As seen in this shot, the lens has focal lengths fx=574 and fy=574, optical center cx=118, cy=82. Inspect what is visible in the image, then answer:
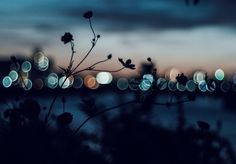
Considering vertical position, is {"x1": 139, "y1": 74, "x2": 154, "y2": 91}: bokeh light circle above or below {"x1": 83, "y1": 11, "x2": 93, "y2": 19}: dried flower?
below

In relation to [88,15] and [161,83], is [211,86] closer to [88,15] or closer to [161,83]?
[161,83]

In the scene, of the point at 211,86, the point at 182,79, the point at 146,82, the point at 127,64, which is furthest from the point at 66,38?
the point at 211,86

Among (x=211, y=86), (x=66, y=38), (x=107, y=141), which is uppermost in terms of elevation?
(x=66, y=38)

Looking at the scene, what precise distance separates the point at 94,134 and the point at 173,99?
0.58 metres

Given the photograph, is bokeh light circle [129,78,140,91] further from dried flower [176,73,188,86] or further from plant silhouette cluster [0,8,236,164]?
dried flower [176,73,188,86]

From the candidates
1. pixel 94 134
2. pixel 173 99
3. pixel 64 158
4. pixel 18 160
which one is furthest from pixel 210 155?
pixel 18 160

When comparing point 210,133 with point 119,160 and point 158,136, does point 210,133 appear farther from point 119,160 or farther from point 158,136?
point 119,160

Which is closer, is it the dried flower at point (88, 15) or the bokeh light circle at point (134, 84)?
the dried flower at point (88, 15)

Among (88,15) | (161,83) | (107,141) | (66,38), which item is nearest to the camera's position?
(88,15)

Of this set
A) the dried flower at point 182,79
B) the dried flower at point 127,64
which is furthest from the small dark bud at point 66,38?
the dried flower at point 182,79

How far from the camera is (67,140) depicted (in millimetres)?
3521

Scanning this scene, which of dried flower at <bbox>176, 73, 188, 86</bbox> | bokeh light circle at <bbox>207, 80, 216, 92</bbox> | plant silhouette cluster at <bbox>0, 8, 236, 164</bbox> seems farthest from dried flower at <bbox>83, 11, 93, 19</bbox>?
bokeh light circle at <bbox>207, 80, 216, 92</bbox>

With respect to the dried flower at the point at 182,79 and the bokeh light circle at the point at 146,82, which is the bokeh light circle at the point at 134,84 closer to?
the bokeh light circle at the point at 146,82

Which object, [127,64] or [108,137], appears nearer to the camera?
[127,64]
